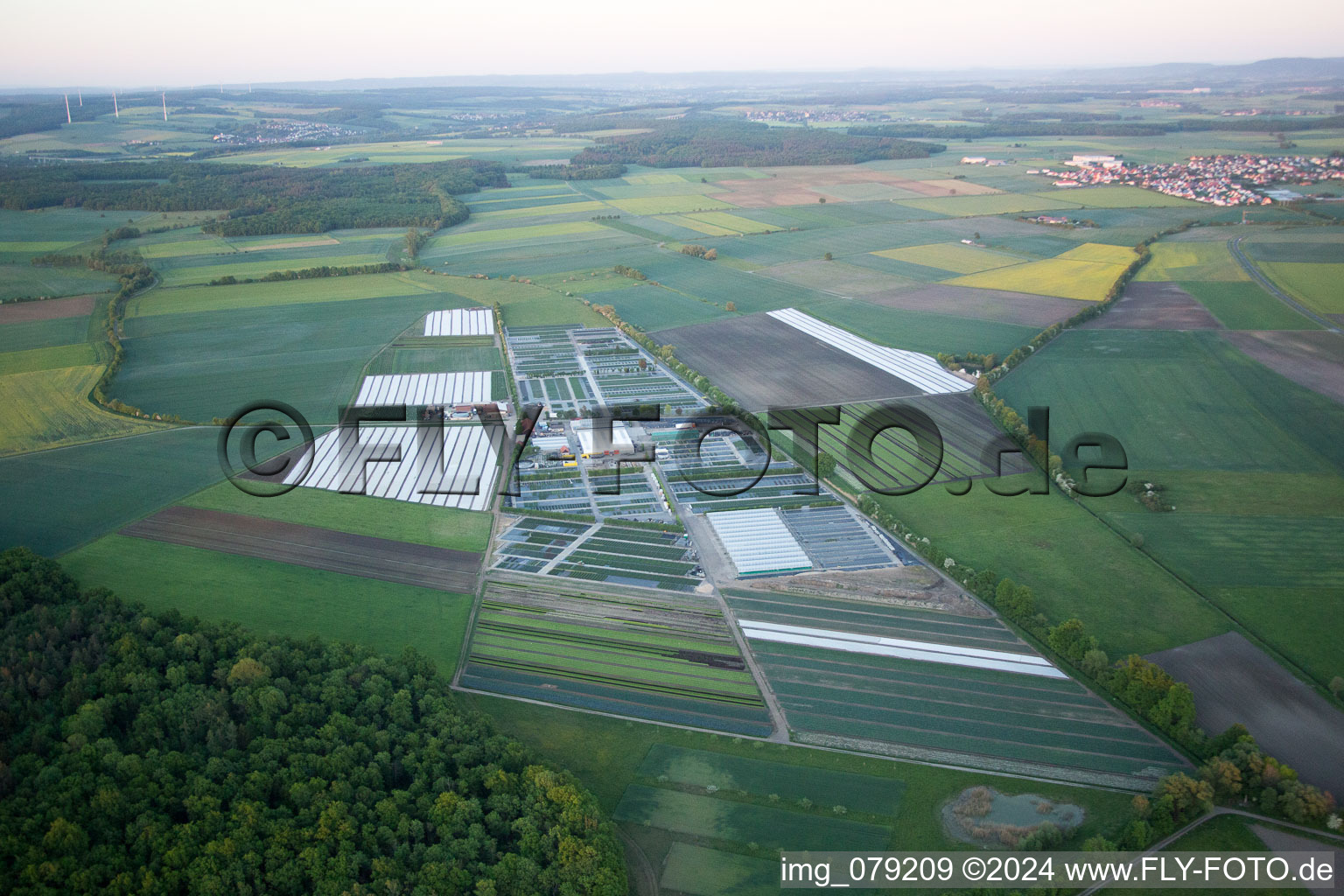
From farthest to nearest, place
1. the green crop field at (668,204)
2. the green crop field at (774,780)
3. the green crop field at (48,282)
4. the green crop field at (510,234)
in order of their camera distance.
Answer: the green crop field at (668,204), the green crop field at (510,234), the green crop field at (48,282), the green crop field at (774,780)

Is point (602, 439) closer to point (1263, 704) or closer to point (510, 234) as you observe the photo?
point (1263, 704)

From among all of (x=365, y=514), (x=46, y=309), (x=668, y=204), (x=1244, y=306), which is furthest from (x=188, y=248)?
(x=1244, y=306)

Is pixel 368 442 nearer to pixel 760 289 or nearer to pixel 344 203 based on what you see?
pixel 760 289

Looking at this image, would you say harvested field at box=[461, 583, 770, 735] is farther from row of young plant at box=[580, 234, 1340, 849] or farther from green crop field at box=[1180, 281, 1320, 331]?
green crop field at box=[1180, 281, 1320, 331]

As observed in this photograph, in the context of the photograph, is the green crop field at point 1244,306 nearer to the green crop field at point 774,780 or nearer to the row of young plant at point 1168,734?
the row of young plant at point 1168,734

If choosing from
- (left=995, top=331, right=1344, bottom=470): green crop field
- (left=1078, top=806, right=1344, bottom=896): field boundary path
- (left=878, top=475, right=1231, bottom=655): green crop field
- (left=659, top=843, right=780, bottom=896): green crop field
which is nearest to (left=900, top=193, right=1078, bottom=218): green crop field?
(left=995, top=331, right=1344, bottom=470): green crop field

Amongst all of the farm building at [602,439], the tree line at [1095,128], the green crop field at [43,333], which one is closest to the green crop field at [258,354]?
the green crop field at [43,333]

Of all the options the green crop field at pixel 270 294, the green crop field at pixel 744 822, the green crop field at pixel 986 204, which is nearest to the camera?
the green crop field at pixel 744 822
